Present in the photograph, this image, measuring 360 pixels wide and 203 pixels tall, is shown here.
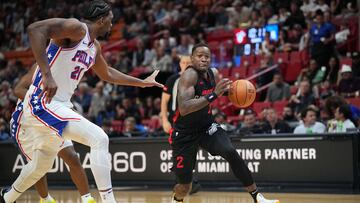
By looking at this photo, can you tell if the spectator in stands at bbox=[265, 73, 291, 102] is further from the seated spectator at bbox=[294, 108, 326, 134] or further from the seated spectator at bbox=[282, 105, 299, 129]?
Answer: the seated spectator at bbox=[294, 108, 326, 134]

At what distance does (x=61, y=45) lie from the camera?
6516 millimetres

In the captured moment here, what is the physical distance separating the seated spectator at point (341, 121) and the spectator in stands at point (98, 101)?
7579 millimetres

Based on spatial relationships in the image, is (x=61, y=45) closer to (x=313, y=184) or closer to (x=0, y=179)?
(x=313, y=184)

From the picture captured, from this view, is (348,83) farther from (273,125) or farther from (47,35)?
(47,35)

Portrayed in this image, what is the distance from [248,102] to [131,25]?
46.6ft

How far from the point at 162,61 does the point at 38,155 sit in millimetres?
11348

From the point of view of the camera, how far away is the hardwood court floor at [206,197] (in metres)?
9.12

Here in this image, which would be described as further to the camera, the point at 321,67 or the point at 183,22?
the point at 183,22

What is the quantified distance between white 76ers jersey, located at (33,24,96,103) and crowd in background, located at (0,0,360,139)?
536 centimetres

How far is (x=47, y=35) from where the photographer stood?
6078 millimetres

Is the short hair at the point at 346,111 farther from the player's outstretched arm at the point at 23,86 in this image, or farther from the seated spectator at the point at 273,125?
the player's outstretched arm at the point at 23,86

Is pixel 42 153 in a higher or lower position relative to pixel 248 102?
lower

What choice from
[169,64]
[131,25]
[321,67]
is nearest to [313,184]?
[321,67]

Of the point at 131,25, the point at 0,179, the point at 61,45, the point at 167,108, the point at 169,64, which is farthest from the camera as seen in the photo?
the point at 131,25
